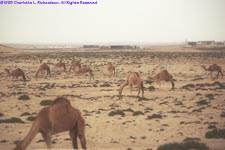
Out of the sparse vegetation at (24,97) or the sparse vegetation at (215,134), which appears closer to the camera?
the sparse vegetation at (215,134)

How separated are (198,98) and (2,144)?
13953 mm

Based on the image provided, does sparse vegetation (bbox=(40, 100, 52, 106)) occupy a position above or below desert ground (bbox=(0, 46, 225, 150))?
above

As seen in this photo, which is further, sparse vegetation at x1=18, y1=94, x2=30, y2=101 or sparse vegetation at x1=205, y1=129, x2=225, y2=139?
sparse vegetation at x1=18, y1=94, x2=30, y2=101

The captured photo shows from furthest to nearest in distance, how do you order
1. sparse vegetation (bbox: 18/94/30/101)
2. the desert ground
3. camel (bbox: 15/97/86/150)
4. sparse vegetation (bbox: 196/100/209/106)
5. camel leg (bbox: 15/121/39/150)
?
sparse vegetation (bbox: 18/94/30/101), sparse vegetation (bbox: 196/100/209/106), the desert ground, camel (bbox: 15/97/86/150), camel leg (bbox: 15/121/39/150)

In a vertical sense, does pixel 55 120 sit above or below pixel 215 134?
above

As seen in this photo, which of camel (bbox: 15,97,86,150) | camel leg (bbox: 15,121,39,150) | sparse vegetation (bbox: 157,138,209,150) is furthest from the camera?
sparse vegetation (bbox: 157,138,209,150)

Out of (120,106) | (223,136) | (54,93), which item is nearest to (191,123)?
(223,136)

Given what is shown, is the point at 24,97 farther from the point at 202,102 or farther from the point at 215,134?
the point at 215,134

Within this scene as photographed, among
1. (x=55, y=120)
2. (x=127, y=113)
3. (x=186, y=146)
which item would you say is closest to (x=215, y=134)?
(x=186, y=146)

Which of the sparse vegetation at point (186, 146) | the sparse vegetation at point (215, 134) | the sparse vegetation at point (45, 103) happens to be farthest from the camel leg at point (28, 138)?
the sparse vegetation at point (45, 103)

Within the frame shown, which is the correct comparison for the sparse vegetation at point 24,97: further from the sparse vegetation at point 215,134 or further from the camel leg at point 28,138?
the camel leg at point 28,138

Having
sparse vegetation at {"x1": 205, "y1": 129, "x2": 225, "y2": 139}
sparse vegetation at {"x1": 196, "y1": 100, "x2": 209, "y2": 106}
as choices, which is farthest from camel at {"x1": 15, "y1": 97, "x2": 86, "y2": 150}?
sparse vegetation at {"x1": 196, "y1": 100, "x2": 209, "y2": 106}

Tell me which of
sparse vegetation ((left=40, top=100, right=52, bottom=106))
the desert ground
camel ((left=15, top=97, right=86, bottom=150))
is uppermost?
camel ((left=15, top=97, right=86, bottom=150))

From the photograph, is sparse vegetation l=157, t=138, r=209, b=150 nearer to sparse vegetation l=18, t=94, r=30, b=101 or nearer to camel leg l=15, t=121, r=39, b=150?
camel leg l=15, t=121, r=39, b=150
